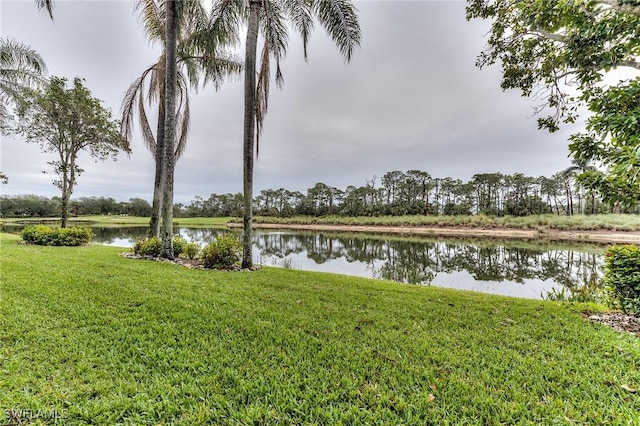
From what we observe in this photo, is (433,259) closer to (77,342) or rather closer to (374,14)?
(374,14)

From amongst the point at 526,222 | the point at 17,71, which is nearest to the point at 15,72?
the point at 17,71

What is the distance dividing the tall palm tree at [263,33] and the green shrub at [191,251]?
91.5 inches

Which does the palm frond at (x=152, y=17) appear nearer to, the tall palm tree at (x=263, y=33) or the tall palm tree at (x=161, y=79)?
the tall palm tree at (x=161, y=79)

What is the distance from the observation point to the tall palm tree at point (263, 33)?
20.8 ft

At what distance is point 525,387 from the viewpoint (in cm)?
215

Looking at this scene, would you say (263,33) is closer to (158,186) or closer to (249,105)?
(249,105)

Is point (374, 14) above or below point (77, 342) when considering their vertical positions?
above

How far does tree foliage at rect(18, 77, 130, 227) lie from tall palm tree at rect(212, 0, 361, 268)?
6.95m

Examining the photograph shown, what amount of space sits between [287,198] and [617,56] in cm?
4902

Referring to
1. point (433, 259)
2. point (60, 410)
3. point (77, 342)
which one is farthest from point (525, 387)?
point (433, 259)

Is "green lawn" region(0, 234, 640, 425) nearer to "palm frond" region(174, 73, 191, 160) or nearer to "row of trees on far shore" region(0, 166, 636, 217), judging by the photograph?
"palm frond" region(174, 73, 191, 160)

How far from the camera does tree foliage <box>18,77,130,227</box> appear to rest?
9500 mm

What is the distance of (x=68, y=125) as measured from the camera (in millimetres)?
9805

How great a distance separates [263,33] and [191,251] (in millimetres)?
6572
